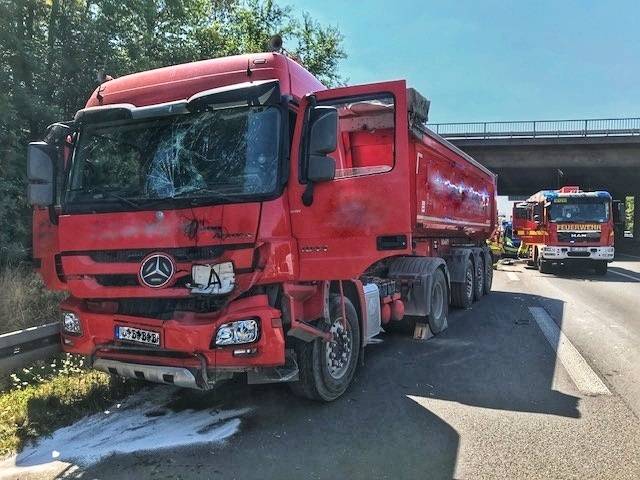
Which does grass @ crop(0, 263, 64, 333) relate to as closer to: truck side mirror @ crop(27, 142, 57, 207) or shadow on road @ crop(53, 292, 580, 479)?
truck side mirror @ crop(27, 142, 57, 207)

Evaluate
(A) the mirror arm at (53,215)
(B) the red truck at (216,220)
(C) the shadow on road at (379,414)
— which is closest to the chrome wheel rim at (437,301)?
(C) the shadow on road at (379,414)

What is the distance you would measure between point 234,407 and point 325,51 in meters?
18.8

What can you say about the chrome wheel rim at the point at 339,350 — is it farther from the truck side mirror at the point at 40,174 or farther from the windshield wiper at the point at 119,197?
the truck side mirror at the point at 40,174

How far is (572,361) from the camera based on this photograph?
677 cm

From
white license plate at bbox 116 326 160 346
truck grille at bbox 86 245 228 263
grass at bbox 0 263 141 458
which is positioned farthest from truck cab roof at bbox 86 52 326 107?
grass at bbox 0 263 141 458

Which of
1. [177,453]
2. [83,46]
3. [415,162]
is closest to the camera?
[177,453]

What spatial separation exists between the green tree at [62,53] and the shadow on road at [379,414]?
16.5 ft

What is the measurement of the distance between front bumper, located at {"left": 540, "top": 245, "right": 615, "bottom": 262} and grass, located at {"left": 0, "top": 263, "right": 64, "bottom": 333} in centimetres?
1723

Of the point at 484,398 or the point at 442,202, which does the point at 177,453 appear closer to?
the point at 484,398

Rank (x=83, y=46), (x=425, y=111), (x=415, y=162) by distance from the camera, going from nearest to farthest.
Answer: (x=425, y=111) < (x=415, y=162) < (x=83, y=46)

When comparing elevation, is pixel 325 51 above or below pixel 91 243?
above

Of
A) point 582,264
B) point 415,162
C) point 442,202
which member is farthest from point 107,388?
point 582,264

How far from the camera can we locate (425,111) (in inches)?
242

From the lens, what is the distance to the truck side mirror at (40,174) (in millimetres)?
4996
